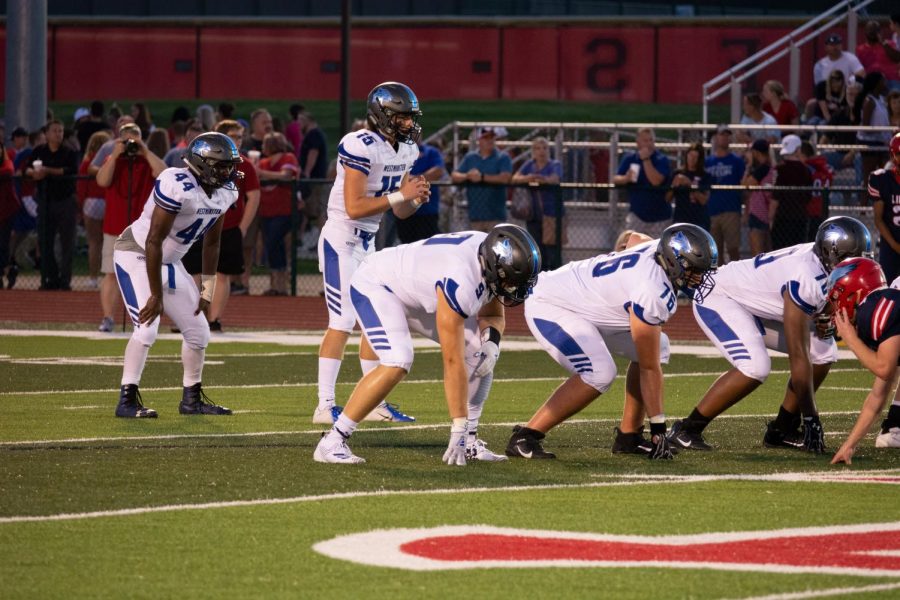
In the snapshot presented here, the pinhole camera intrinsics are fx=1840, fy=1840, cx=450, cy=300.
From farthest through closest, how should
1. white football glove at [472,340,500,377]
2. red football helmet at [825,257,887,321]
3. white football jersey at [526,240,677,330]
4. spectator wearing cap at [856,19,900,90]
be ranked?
spectator wearing cap at [856,19,900,90]
white football jersey at [526,240,677,330]
white football glove at [472,340,500,377]
red football helmet at [825,257,887,321]

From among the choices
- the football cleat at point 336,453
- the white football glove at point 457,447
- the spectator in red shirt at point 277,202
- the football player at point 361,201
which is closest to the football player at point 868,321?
the white football glove at point 457,447

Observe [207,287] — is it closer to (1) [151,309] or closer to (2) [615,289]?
(1) [151,309]

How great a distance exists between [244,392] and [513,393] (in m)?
1.85

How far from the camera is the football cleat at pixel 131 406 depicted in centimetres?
1093

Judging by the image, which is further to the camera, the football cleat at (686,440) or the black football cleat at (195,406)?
the black football cleat at (195,406)

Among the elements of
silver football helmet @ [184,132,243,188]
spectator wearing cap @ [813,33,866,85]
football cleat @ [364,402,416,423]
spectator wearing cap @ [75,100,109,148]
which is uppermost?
spectator wearing cap @ [813,33,866,85]

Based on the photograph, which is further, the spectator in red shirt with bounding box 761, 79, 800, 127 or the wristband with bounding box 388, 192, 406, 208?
the spectator in red shirt with bounding box 761, 79, 800, 127

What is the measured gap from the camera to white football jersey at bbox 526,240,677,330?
9.01m

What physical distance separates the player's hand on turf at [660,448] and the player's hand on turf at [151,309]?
311 centimetres

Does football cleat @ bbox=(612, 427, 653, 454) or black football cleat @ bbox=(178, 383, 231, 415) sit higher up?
football cleat @ bbox=(612, 427, 653, 454)

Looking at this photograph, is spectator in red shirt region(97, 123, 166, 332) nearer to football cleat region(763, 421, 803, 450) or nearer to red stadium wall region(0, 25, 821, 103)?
football cleat region(763, 421, 803, 450)

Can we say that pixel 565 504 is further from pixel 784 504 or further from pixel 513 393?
pixel 513 393

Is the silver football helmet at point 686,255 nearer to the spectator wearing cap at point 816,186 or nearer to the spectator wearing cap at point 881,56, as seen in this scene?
the spectator wearing cap at point 816,186

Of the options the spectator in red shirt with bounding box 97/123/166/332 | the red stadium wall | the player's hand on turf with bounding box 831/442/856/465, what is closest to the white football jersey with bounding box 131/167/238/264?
the player's hand on turf with bounding box 831/442/856/465
